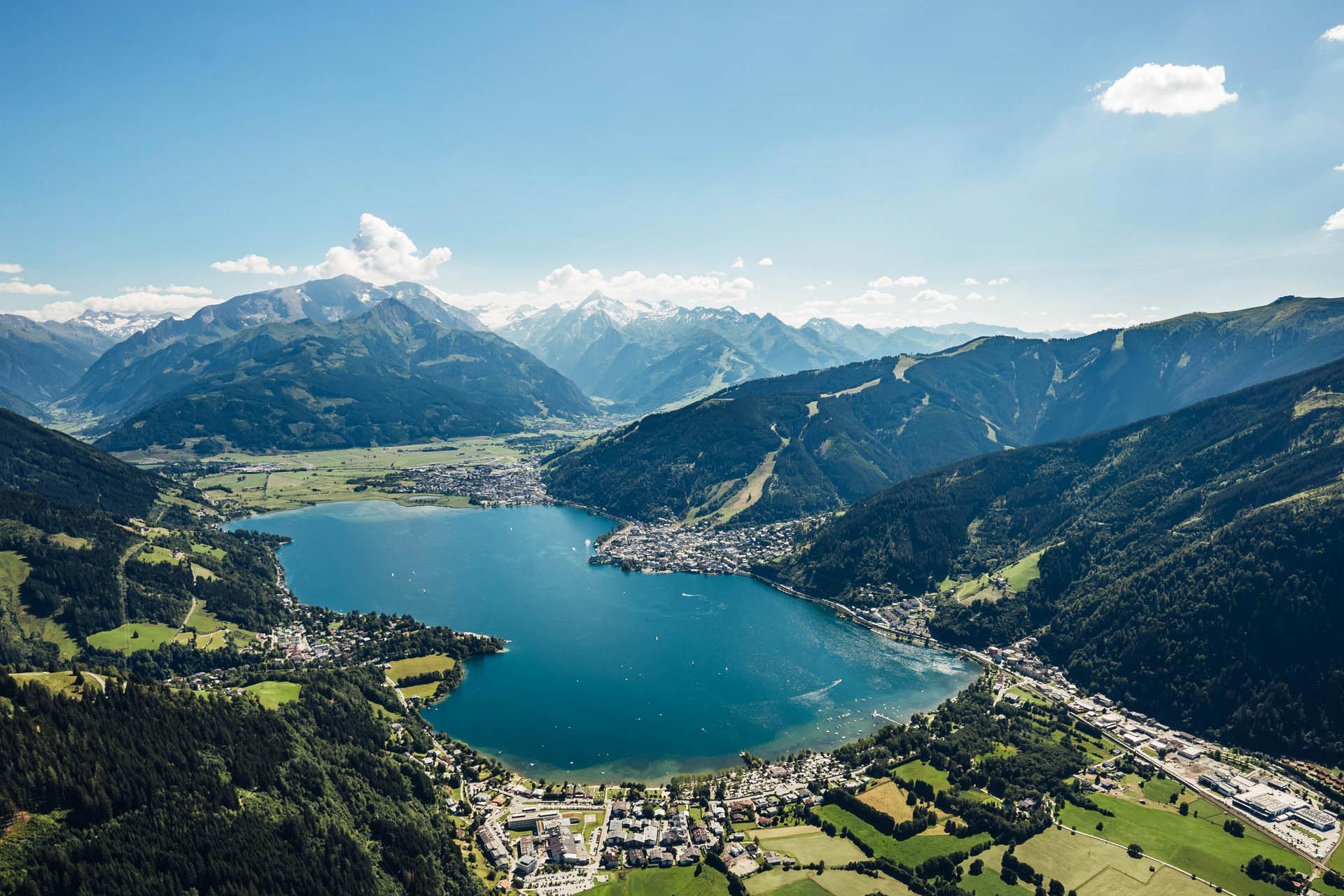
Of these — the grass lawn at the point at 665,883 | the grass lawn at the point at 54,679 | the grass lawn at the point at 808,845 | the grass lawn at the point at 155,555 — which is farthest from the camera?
the grass lawn at the point at 155,555

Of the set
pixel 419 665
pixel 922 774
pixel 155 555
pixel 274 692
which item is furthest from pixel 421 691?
pixel 155 555

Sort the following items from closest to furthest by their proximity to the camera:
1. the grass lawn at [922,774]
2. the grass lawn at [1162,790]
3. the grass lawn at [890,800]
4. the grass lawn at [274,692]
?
1. the grass lawn at [890,800]
2. the grass lawn at [1162,790]
3. the grass lawn at [922,774]
4. the grass lawn at [274,692]

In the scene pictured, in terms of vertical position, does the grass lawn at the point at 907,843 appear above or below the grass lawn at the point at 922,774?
below

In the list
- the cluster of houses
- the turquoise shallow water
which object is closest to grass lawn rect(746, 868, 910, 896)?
the cluster of houses

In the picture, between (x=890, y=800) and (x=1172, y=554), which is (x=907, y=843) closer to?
(x=890, y=800)

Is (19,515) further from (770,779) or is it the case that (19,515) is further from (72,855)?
(770,779)

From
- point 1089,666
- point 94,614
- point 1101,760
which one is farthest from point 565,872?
point 94,614

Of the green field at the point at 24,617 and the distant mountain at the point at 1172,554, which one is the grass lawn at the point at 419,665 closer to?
the green field at the point at 24,617

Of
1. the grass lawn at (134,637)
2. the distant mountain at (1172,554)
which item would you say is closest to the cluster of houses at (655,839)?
the distant mountain at (1172,554)
